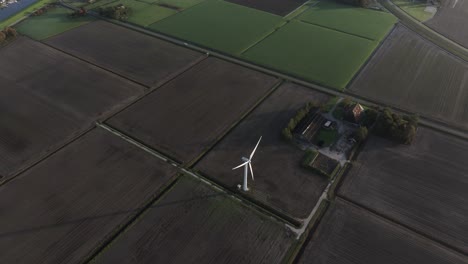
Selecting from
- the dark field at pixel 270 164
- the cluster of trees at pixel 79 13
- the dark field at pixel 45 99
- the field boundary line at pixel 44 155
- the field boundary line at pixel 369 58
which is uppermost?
the cluster of trees at pixel 79 13

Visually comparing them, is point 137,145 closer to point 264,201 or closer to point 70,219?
point 70,219

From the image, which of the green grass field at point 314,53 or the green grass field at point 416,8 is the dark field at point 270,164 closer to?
the green grass field at point 314,53

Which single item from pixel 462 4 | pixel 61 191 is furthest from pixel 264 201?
pixel 462 4

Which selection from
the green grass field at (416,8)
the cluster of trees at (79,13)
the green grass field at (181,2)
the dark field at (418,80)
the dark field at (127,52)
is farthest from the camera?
the green grass field at (181,2)

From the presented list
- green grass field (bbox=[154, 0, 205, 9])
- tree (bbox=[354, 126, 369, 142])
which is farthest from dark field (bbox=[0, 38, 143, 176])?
tree (bbox=[354, 126, 369, 142])

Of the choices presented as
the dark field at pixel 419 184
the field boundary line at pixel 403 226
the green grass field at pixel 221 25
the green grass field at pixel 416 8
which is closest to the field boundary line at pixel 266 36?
the green grass field at pixel 221 25

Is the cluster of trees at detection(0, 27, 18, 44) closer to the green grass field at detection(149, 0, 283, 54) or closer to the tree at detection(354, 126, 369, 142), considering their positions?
the green grass field at detection(149, 0, 283, 54)
